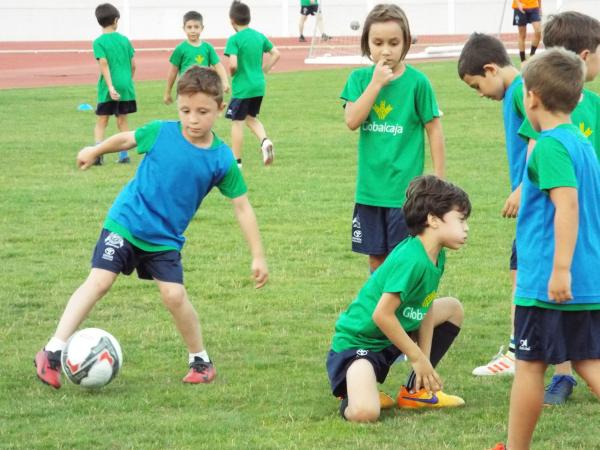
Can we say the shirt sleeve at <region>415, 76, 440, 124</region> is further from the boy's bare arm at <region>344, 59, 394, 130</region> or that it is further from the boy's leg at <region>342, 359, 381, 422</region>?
the boy's leg at <region>342, 359, 381, 422</region>

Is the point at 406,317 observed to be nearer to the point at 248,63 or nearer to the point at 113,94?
the point at 248,63

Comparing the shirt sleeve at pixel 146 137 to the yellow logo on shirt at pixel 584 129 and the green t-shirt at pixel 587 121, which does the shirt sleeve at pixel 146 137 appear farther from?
the yellow logo on shirt at pixel 584 129

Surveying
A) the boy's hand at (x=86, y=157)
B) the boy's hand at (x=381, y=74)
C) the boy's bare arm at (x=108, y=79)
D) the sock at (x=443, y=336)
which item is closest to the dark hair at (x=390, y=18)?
the boy's hand at (x=381, y=74)

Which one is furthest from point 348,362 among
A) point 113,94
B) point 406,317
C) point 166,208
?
point 113,94

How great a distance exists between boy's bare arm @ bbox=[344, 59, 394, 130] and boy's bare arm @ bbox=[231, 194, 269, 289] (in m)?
0.75

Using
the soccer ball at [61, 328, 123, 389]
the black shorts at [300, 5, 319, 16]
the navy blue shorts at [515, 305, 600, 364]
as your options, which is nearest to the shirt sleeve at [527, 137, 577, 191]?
the navy blue shorts at [515, 305, 600, 364]

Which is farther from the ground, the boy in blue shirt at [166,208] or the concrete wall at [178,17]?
the boy in blue shirt at [166,208]

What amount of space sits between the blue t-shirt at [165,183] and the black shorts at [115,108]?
8.32m

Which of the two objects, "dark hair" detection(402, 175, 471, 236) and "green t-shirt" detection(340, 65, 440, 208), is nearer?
"dark hair" detection(402, 175, 471, 236)

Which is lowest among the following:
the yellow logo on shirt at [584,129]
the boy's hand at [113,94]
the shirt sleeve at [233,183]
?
the boy's hand at [113,94]

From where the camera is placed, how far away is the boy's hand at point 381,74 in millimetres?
5902

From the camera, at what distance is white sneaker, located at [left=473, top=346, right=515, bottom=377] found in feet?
19.0

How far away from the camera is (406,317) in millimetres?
5195

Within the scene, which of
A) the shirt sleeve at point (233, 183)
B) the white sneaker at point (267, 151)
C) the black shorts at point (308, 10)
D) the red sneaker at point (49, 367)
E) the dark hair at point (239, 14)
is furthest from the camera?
the black shorts at point (308, 10)
